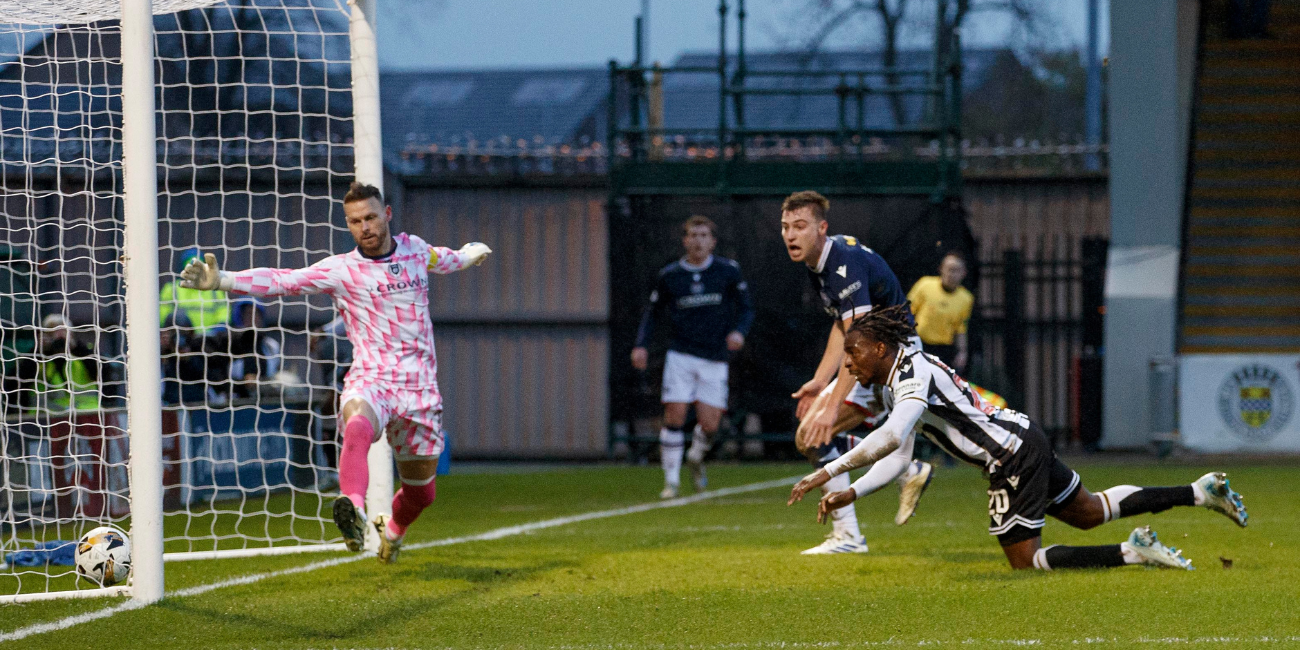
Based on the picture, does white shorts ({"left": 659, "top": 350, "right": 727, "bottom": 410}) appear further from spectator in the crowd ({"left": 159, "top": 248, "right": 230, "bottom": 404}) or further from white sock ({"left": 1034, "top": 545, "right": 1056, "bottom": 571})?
white sock ({"left": 1034, "top": 545, "right": 1056, "bottom": 571})

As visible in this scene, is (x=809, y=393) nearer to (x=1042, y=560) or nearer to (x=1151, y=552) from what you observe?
(x=1042, y=560)

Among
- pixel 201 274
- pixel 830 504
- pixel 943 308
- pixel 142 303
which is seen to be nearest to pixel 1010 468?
pixel 830 504

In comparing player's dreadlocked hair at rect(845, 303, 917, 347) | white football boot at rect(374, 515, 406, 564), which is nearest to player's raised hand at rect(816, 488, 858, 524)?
player's dreadlocked hair at rect(845, 303, 917, 347)

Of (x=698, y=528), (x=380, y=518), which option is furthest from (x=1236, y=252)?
(x=380, y=518)

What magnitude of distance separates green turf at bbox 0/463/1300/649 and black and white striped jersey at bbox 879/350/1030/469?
58 centimetres

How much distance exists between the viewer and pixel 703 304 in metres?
11.2

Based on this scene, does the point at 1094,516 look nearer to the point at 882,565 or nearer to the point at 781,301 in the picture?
the point at 882,565

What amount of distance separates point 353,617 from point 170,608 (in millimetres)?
835

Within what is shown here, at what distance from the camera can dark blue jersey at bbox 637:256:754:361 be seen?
441 inches

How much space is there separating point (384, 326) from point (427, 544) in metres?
2.02

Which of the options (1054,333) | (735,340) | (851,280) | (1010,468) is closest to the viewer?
(1010,468)

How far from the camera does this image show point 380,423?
6.02m

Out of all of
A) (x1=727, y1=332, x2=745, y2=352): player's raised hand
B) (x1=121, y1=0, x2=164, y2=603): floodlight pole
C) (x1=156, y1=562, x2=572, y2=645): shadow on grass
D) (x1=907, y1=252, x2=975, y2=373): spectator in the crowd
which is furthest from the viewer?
(x1=907, y1=252, x2=975, y2=373): spectator in the crowd

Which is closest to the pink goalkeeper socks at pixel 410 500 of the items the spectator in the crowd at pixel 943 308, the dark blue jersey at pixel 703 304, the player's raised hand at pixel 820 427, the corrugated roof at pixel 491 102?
the player's raised hand at pixel 820 427
